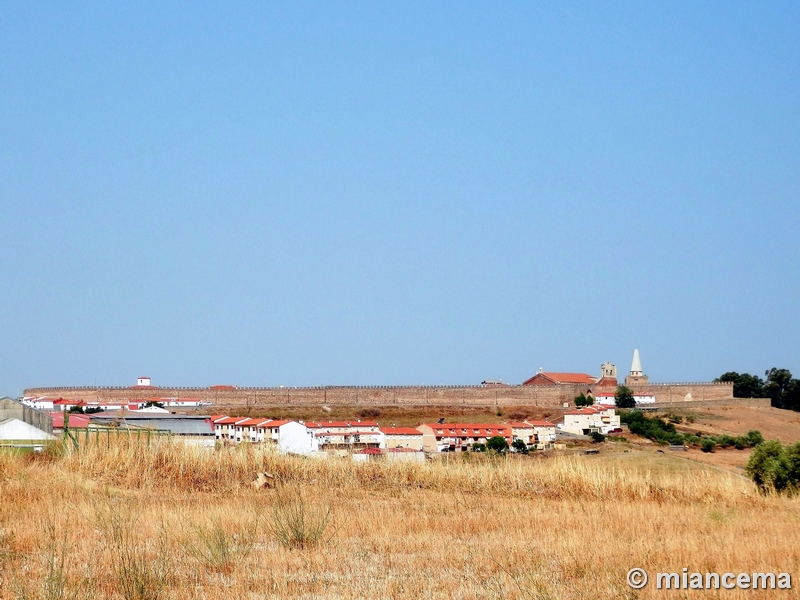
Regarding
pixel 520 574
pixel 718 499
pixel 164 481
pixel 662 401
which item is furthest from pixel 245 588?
pixel 662 401

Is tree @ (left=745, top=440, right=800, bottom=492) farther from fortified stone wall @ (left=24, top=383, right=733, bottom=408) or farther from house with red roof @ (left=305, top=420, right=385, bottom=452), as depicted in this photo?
fortified stone wall @ (left=24, top=383, right=733, bottom=408)

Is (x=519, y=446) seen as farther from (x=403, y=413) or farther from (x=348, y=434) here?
(x=403, y=413)

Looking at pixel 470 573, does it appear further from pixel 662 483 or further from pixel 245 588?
pixel 662 483

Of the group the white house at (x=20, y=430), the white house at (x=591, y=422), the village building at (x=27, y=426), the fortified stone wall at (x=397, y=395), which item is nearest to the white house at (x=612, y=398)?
the fortified stone wall at (x=397, y=395)

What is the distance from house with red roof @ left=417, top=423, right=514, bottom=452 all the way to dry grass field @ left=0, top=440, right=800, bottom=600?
3626 centimetres

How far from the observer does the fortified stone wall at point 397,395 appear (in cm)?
6919

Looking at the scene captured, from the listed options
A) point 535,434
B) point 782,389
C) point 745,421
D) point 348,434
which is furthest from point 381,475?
point 782,389

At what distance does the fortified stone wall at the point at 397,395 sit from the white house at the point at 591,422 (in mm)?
12392

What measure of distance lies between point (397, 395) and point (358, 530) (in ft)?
208

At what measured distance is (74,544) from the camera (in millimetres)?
6355

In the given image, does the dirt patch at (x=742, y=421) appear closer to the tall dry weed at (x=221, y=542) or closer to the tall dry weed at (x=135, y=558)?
the tall dry weed at (x=221, y=542)

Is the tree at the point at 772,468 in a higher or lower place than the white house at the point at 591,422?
higher

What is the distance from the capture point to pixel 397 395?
231ft

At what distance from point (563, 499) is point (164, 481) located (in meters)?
4.64
